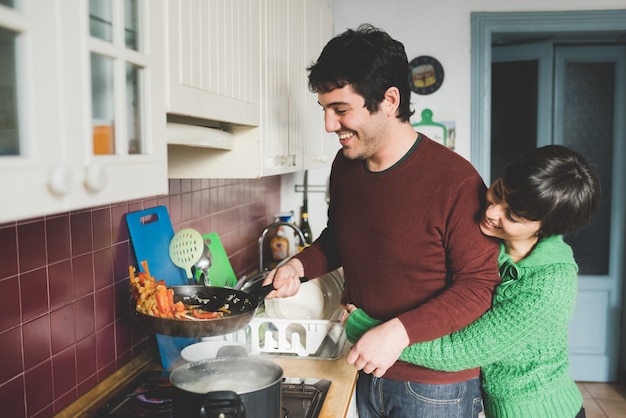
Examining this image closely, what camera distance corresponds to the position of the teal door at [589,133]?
363 centimetres

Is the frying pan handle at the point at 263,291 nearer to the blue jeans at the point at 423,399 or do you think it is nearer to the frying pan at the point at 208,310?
the frying pan at the point at 208,310

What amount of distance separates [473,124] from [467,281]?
1886 mm

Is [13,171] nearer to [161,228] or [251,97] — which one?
[251,97]

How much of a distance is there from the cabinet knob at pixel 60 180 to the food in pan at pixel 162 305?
→ 0.59 metres

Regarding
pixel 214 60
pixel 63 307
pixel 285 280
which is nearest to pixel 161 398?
pixel 63 307

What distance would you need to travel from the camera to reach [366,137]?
145cm

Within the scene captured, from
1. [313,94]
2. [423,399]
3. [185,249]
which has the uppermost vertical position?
[313,94]

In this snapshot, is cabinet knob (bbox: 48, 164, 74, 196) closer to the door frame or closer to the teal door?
the door frame

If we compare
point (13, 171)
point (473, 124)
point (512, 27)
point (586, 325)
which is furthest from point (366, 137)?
point (586, 325)

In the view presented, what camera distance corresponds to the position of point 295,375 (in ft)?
5.21

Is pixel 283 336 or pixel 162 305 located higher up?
pixel 162 305

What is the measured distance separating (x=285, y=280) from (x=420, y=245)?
0.38 meters

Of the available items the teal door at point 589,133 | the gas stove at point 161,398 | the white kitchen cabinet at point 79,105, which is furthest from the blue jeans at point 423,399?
the teal door at point 589,133

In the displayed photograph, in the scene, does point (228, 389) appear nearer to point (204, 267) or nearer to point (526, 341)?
point (526, 341)
